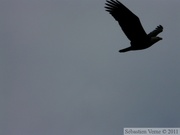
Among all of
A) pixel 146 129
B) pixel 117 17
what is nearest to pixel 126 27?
pixel 117 17

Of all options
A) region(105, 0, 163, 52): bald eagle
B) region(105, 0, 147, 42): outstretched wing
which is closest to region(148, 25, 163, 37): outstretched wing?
region(105, 0, 163, 52): bald eagle

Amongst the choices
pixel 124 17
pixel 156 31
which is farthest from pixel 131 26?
pixel 156 31

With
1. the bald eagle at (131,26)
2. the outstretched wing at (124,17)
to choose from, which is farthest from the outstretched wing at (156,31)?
the outstretched wing at (124,17)

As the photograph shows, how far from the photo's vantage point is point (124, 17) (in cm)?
518

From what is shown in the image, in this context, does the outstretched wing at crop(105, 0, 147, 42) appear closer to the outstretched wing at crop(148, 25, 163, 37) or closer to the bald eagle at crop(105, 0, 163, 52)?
the bald eagle at crop(105, 0, 163, 52)

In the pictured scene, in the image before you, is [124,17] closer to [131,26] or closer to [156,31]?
[131,26]

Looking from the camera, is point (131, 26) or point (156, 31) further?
point (156, 31)

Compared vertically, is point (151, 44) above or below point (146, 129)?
above

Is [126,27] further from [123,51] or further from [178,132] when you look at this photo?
[178,132]

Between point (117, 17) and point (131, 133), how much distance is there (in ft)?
3.72

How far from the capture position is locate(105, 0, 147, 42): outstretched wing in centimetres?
516

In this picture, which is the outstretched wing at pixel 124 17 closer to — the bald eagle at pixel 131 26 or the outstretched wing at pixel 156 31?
the bald eagle at pixel 131 26

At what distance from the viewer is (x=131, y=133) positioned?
204 inches

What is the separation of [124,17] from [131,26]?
0.38 ft
